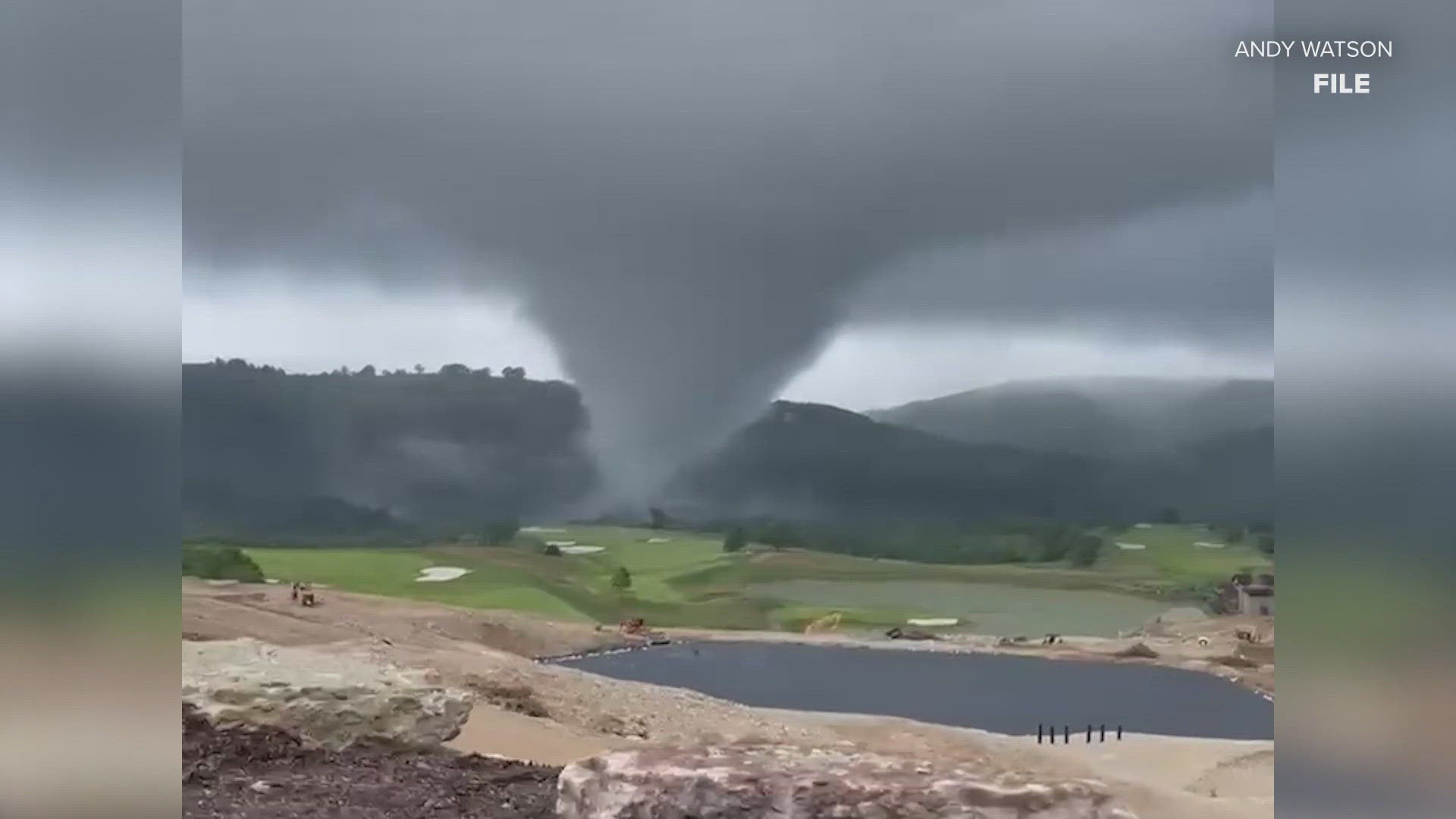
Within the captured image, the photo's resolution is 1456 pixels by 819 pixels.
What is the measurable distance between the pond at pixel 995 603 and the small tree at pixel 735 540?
6.1 inches

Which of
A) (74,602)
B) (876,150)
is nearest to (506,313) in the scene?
(876,150)

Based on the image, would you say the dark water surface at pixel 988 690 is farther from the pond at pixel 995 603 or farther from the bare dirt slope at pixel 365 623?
the bare dirt slope at pixel 365 623

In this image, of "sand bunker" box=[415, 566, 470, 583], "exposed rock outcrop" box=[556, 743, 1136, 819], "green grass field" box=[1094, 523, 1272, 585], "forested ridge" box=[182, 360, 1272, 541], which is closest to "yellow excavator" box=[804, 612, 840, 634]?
"forested ridge" box=[182, 360, 1272, 541]

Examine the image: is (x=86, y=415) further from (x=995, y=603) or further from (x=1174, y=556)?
(x=1174, y=556)

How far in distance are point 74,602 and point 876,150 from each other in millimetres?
2570

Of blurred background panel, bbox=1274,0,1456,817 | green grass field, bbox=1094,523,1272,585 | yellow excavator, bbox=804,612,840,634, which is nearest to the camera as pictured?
blurred background panel, bbox=1274,0,1456,817

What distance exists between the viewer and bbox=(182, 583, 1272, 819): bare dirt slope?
9.66 ft

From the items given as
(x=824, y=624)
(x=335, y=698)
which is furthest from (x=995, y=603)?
(x=335, y=698)

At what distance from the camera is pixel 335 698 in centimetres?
309

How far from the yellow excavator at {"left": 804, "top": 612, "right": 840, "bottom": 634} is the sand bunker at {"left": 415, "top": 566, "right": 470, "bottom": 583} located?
106cm

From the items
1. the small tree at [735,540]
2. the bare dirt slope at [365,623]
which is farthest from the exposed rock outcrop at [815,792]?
the small tree at [735,540]

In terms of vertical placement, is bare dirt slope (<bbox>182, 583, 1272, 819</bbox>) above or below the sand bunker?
below

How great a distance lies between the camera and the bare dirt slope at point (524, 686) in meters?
2.94

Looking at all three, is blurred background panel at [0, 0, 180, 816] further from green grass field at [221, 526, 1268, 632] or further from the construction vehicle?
the construction vehicle
